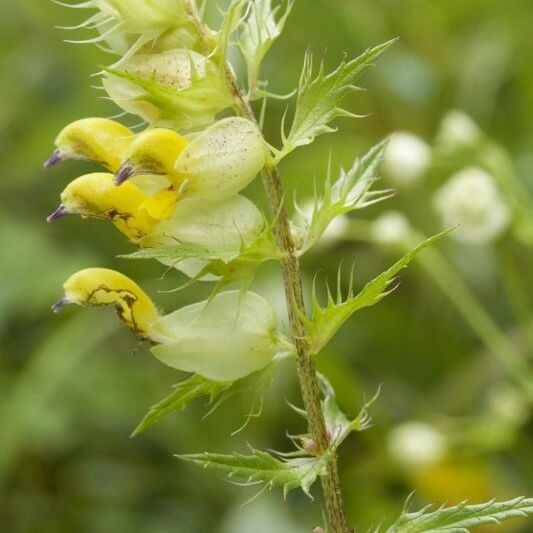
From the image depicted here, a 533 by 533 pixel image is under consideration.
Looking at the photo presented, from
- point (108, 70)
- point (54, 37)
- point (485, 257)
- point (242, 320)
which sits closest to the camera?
point (108, 70)

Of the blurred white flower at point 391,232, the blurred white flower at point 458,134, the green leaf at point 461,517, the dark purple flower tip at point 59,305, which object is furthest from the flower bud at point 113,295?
the blurred white flower at point 458,134

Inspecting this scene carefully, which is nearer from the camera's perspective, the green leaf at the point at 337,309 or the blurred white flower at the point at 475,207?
the green leaf at the point at 337,309

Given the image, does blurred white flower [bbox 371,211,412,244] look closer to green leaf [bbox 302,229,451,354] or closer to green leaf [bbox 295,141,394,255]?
green leaf [bbox 295,141,394,255]

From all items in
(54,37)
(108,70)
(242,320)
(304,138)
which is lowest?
(54,37)

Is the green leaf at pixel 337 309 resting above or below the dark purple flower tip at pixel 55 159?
below

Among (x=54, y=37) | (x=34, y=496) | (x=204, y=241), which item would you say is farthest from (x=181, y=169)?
(x=54, y=37)

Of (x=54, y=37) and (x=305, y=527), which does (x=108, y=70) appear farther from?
(x=54, y=37)

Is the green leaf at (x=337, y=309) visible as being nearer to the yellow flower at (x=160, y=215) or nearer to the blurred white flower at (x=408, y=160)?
the yellow flower at (x=160, y=215)

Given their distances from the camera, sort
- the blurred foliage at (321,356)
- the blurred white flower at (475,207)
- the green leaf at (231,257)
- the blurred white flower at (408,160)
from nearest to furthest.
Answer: the green leaf at (231,257) < the blurred white flower at (475,207) < the blurred white flower at (408,160) < the blurred foliage at (321,356)
